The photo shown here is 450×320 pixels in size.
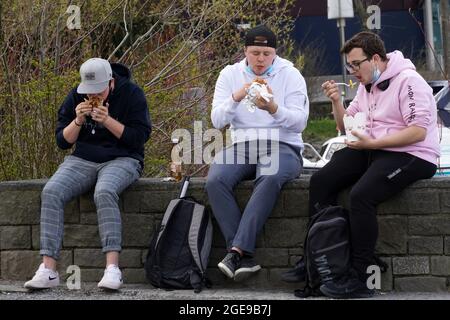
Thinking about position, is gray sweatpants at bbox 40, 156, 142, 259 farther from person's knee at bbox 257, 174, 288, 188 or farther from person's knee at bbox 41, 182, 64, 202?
person's knee at bbox 257, 174, 288, 188

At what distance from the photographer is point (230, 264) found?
22.6 ft

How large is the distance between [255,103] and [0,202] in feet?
6.15

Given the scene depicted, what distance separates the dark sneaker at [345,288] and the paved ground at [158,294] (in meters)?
0.14

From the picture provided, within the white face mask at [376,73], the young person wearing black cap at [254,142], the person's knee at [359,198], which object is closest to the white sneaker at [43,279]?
the young person wearing black cap at [254,142]

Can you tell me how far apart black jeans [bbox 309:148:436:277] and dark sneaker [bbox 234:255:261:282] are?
485 millimetres

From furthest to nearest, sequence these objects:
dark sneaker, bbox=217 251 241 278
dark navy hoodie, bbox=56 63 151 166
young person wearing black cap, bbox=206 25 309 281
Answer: dark navy hoodie, bbox=56 63 151 166, young person wearing black cap, bbox=206 25 309 281, dark sneaker, bbox=217 251 241 278

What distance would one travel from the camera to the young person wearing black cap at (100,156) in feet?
23.1

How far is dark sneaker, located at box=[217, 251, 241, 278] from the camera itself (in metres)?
6.85

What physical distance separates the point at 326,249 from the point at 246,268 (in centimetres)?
54

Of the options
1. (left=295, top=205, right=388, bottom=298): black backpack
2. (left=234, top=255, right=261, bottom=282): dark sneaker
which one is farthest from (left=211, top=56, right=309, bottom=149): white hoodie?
(left=234, top=255, right=261, bottom=282): dark sneaker

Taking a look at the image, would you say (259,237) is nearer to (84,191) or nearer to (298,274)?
(298,274)

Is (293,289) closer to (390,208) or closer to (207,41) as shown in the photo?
(390,208)

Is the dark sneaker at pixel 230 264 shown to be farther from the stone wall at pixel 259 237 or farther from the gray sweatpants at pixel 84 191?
the gray sweatpants at pixel 84 191

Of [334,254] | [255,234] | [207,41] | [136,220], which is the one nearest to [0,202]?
[136,220]
